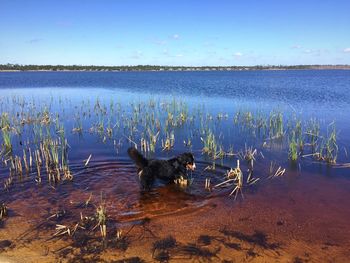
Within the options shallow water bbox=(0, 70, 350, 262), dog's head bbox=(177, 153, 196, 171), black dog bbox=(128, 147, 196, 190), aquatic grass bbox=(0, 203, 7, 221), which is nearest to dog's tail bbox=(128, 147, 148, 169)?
black dog bbox=(128, 147, 196, 190)

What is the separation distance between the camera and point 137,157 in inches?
302

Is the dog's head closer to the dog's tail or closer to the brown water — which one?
the brown water

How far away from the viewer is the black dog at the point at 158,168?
25.5 ft

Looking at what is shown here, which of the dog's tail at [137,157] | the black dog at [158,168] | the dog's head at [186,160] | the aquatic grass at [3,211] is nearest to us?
the aquatic grass at [3,211]

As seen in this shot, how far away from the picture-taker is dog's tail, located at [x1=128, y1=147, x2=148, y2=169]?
759 cm

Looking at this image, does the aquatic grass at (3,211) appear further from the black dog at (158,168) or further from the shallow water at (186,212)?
the black dog at (158,168)

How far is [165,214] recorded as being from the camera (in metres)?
6.80

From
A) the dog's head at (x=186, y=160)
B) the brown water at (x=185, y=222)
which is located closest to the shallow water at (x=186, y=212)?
the brown water at (x=185, y=222)

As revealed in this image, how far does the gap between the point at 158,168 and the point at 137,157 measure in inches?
30.7

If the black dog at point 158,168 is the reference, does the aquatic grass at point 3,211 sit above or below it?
below

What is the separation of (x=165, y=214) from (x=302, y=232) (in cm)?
274

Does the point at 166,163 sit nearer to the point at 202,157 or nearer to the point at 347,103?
the point at 202,157

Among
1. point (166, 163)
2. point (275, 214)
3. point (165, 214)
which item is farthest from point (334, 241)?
point (166, 163)

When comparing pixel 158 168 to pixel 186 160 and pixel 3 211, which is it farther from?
pixel 3 211
